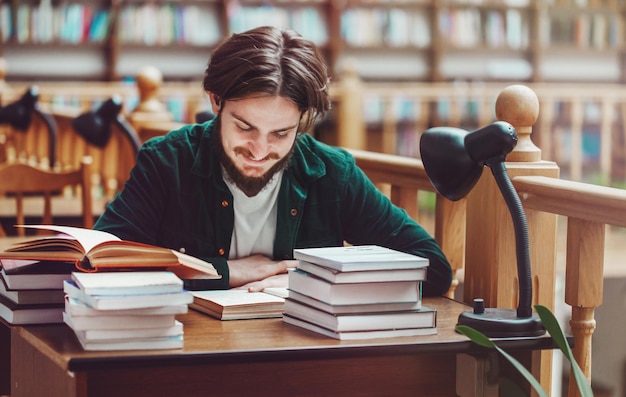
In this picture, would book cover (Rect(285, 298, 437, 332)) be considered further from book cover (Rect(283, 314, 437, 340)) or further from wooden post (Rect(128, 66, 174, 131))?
wooden post (Rect(128, 66, 174, 131))

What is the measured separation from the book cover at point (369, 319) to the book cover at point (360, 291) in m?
0.02

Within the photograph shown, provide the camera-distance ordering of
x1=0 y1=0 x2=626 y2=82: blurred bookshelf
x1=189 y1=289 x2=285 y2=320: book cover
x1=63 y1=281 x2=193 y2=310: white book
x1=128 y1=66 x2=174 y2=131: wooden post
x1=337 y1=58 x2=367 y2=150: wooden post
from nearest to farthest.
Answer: x1=63 y1=281 x2=193 y2=310: white book < x1=189 y1=289 x2=285 y2=320: book cover < x1=128 y1=66 x2=174 y2=131: wooden post < x1=337 y1=58 x2=367 y2=150: wooden post < x1=0 y1=0 x2=626 y2=82: blurred bookshelf

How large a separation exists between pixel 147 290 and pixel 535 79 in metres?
7.18

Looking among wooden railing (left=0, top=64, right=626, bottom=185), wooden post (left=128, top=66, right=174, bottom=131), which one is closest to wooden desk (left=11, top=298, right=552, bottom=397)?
wooden post (left=128, top=66, right=174, bottom=131)

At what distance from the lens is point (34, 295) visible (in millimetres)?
1635

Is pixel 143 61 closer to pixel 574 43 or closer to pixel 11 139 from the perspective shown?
pixel 11 139

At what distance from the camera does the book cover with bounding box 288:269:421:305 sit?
5.08ft

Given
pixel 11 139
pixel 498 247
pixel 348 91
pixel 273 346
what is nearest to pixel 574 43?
pixel 348 91

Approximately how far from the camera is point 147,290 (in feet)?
4.73

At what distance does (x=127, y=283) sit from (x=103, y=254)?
0.12 m

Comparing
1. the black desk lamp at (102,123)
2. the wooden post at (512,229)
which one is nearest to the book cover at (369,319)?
the wooden post at (512,229)

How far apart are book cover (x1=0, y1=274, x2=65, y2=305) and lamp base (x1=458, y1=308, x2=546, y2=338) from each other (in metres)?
0.62

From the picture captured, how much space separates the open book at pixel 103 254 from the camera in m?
1.55

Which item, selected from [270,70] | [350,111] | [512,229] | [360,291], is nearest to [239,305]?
[360,291]
